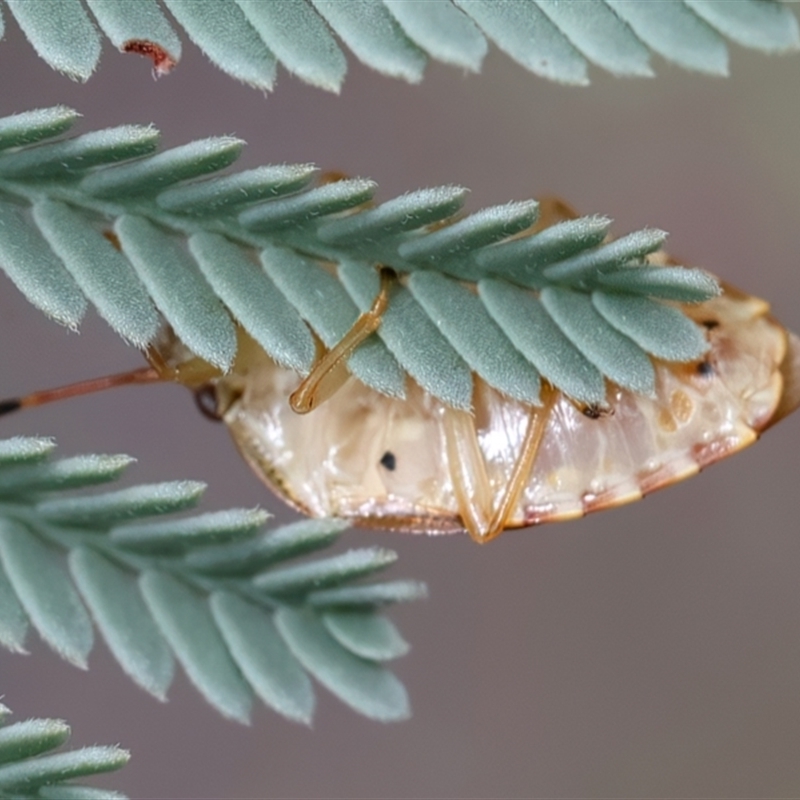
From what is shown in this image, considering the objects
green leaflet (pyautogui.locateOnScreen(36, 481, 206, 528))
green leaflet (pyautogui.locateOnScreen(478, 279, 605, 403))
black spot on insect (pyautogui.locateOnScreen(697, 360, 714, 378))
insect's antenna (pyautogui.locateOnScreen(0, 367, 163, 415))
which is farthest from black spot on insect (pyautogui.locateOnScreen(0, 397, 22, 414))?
black spot on insect (pyautogui.locateOnScreen(697, 360, 714, 378))

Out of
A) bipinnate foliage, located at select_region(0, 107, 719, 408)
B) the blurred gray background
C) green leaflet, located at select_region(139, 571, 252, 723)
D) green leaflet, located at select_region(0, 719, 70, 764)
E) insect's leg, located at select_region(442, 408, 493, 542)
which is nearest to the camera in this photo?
green leaflet, located at select_region(0, 719, 70, 764)

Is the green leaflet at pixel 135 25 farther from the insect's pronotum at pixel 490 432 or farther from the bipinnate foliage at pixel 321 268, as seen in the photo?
the insect's pronotum at pixel 490 432

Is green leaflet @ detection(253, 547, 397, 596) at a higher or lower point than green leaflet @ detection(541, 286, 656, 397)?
lower

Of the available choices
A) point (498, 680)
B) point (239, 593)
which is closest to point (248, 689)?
point (239, 593)

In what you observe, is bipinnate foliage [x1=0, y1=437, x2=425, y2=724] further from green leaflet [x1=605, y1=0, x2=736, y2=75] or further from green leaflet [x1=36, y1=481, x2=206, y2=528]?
green leaflet [x1=605, y1=0, x2=736, y2=75]

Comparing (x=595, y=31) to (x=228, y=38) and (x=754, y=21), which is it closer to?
(x=754, y=21)

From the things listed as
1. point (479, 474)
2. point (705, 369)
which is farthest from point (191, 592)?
point (705, 369)

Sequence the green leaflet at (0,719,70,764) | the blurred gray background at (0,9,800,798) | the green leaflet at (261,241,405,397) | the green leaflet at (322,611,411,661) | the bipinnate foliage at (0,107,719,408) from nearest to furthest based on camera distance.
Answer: the green leaflet at (0,719,70,764), the bipinnate foliage at (0,107,719,408), the green leaflet at (261,241,405,397), the green leaflet at (322,611,411,661), the blurred gray background at (0,9,800,798)
